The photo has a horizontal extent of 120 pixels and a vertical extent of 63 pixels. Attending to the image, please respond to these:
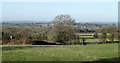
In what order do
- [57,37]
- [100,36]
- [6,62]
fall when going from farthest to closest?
[100,36] → [57,37] → [6,62]

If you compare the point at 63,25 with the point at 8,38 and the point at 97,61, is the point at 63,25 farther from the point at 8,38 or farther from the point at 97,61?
the point at 97,61

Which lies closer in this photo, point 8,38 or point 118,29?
point 8,38

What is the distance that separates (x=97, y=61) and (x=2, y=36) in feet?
107

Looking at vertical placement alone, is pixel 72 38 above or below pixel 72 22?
below

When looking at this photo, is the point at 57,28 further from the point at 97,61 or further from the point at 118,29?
the point at 97,61

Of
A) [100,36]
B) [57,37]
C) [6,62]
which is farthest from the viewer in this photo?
[100,36]

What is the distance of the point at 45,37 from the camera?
46938 mm

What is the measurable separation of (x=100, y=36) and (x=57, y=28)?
1150 cm

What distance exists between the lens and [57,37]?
4288 centimetres

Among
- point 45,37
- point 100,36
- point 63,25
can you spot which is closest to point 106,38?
point 100,36

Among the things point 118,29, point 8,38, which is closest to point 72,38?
point 118,29

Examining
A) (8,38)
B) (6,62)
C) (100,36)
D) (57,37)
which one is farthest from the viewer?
(100,36)

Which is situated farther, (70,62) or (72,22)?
(72,22)

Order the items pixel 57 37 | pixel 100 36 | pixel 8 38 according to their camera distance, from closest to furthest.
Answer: pixel 8 38 → pixel 57 37 → pixel 100 36
